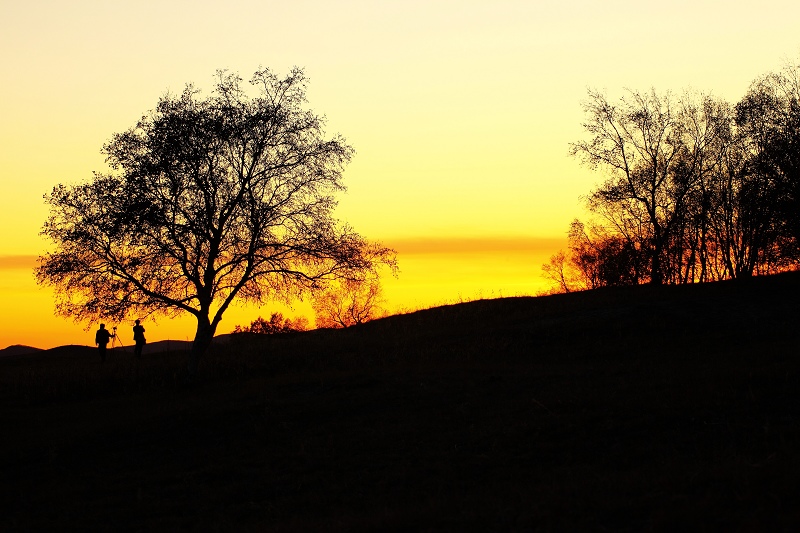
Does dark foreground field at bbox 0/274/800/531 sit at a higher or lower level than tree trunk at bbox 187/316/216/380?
lower

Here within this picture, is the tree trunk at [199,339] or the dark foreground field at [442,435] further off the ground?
the tree trunk at [199,339]

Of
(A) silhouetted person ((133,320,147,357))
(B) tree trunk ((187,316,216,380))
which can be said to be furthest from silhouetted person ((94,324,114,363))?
(B) tree trunk ((187,316,216,380))

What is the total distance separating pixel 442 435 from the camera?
20719 millimetres

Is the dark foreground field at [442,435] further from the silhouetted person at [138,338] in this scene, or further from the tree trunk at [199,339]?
the silhouetted person at [138,338]

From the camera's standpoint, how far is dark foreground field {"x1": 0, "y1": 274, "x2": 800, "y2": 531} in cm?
1338

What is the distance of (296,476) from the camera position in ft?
60.3

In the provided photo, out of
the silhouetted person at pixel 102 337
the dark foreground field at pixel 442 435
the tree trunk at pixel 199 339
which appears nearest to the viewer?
the dark foreground field at pixel 442 435

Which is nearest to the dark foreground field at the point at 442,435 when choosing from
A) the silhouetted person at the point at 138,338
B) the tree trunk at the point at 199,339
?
the tree trunk at the point at 199,339

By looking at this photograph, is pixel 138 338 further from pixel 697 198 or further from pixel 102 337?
pixel 697 198

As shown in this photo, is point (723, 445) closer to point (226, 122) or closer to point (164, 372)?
point (226, 122)

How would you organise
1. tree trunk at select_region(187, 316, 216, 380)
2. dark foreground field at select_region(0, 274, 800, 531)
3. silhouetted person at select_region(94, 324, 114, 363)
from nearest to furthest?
dark foreground field at select_region(0, 274, 800, 531)
tree trunk at select_region(187, 316, 216, 380)
silhouetted person at select_region(94, 324, 114, 363)

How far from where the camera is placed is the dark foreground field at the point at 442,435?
1338 centimetres

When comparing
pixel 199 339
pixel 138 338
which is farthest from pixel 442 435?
pixel 138 338

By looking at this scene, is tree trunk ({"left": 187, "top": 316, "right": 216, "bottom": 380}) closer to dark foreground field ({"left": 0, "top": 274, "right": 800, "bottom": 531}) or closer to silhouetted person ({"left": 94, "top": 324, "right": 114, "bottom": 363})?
dark foreground field ({"left": 0, "top": 274, "right": 800, "bottom": 531})
